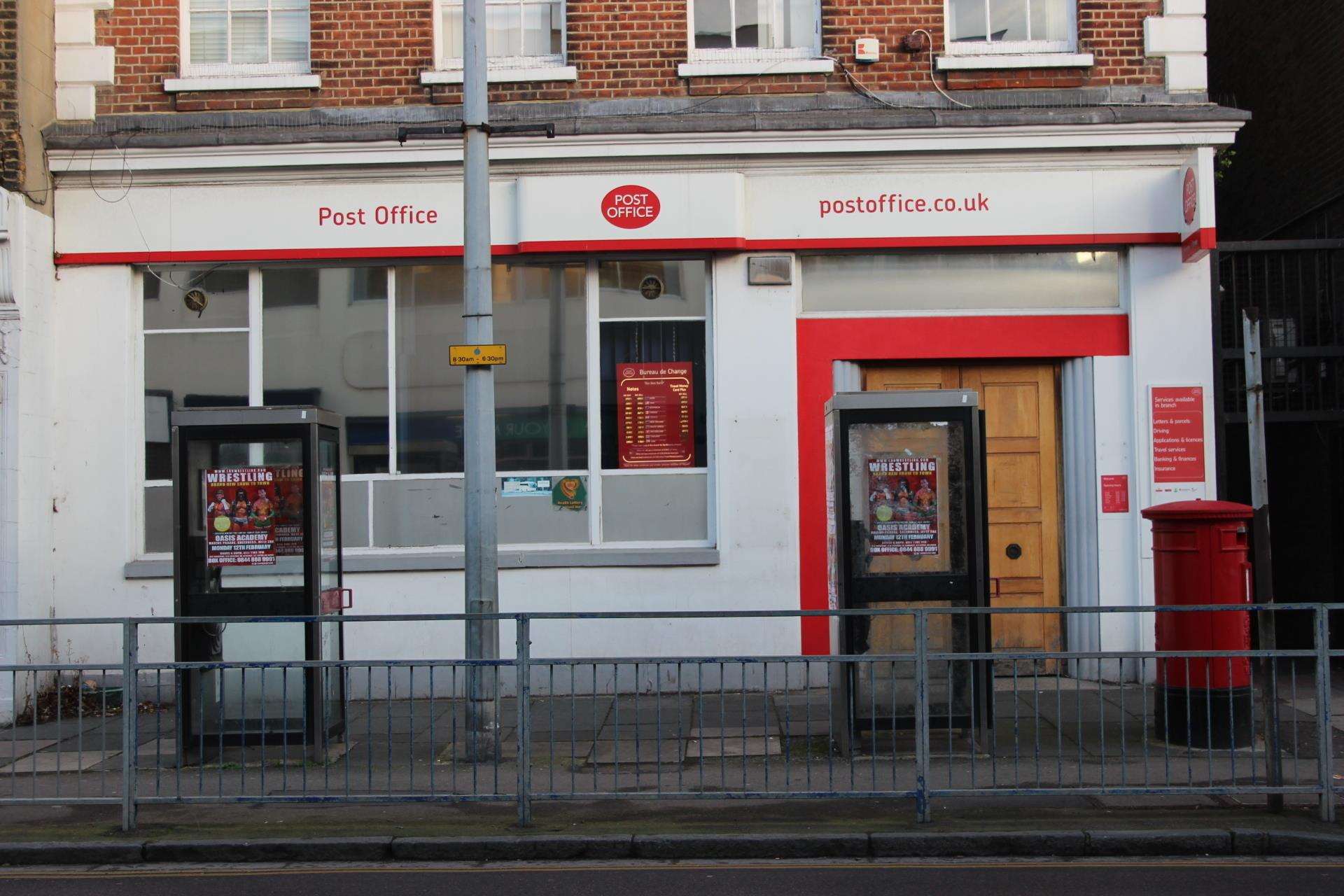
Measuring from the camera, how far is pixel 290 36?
12.0 meters

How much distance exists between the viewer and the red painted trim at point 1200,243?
10781 mm

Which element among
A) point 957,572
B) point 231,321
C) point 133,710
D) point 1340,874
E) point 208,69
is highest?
point 208,69

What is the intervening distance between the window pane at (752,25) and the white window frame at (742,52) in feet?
0.30

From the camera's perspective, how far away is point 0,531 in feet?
35.3

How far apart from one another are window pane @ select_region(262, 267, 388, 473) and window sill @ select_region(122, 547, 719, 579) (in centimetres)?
140

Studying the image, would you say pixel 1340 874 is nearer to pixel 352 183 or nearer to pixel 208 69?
pixel 352 183

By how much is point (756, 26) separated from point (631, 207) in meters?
2.11

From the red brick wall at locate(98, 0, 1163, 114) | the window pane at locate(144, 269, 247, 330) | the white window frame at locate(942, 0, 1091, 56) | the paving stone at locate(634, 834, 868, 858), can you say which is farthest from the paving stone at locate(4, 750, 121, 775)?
the white window frame at locate(942, 0, 1091, 56)

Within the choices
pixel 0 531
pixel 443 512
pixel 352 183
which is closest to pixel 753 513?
pixel 443 512

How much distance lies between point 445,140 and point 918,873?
7.60m

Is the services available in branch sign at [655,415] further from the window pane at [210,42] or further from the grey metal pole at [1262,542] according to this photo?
the grey metal pole at [1262,542]

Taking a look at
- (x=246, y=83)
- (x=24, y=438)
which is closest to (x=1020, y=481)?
(x=246, y=83)

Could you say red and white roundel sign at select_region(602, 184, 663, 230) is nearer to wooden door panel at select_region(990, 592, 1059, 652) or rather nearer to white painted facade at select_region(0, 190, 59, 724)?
wooden door panel at select_region(990, 592, 1059, 652)

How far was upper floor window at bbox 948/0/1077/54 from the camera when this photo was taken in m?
11.8
